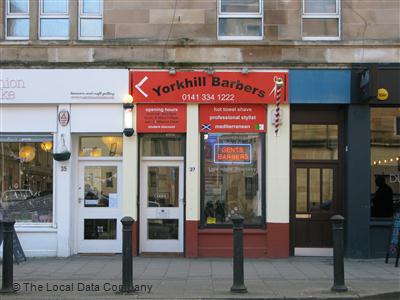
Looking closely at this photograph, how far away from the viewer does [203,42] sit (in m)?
13.0

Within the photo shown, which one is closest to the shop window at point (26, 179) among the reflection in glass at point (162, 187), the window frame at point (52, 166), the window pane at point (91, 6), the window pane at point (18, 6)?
the window frame at point (52, 166)

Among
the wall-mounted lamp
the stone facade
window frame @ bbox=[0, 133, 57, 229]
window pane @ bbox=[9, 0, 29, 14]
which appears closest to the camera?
the wall-mounted lamp

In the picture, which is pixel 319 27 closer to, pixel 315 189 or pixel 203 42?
pixel 203 42

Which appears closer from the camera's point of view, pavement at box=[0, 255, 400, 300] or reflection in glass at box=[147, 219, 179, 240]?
pavement at box=[0, 255, 400, 300]

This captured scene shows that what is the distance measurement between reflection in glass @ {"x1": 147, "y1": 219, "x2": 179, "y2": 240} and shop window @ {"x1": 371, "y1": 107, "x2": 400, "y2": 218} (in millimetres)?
4473

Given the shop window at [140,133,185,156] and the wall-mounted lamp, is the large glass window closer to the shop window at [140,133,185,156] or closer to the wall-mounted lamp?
the wall-mounted lamp

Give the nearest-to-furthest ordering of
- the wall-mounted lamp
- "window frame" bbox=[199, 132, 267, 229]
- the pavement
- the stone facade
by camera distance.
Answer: the pavement < the wall-mounted lamp < the stone facade < "window frame" bbox=[199, 132, 267, 229]

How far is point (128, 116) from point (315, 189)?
15.0 ft

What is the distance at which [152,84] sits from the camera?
12.9 meters

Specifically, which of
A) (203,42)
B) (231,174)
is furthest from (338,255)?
(203,42)

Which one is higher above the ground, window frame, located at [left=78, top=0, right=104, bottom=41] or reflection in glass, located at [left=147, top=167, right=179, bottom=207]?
window frame, located at [left=78, top=0, right=104, bottom=41]

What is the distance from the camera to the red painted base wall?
1290cm

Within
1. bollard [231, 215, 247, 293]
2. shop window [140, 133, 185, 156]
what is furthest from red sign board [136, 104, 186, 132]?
bollard [231, 215, 247, 293]

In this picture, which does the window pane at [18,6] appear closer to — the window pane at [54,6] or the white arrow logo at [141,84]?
the window pane at [54,6]
